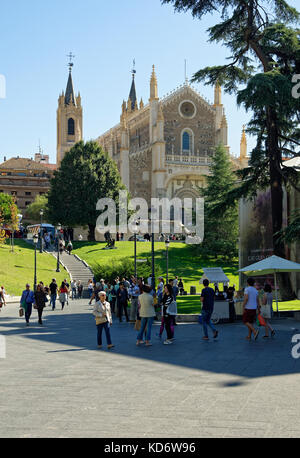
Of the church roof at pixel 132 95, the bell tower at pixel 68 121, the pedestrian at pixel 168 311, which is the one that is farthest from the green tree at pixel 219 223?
the church roof at pixel 132 95

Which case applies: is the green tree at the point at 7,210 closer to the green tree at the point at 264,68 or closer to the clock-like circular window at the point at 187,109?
the clock-like circular window at the point at 187,109

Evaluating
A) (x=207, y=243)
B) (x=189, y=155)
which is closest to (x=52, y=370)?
(x=207, y=243)

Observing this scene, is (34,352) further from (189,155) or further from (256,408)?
(189,155)

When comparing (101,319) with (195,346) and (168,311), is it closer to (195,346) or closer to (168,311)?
(168,311)

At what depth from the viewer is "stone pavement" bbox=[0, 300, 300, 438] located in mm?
5449

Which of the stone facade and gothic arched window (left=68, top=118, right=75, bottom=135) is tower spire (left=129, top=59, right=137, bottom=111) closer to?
gothic arched window (left=68, top=118, right=75, bottom=135)

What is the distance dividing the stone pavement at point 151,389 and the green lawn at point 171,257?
23.6 m

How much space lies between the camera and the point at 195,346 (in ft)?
38.2

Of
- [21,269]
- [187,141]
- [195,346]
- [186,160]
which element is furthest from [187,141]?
[195,346]

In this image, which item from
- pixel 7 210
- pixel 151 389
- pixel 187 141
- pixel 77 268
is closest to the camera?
pixel 151 389

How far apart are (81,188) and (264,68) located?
107ft

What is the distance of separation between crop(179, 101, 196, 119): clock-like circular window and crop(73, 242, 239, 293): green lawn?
75.7ft

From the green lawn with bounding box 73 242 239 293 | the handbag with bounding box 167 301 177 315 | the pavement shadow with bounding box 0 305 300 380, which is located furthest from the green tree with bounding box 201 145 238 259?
the handbag with bounding box 167 301 177 315
